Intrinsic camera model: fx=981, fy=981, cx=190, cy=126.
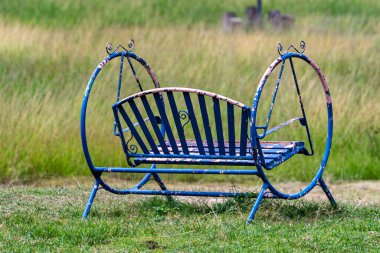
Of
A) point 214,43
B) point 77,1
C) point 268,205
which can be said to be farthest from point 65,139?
point 77,1

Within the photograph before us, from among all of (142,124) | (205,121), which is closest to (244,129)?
(205,121)

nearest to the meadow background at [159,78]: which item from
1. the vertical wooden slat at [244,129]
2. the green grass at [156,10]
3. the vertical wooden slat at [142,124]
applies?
the vertical wooden slat at [142,124]

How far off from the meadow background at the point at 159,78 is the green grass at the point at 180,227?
2.26 m

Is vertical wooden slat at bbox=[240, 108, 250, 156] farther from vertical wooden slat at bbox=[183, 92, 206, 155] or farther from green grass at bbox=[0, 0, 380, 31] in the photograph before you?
green grass at bbox=[0, 0, 380, 31]

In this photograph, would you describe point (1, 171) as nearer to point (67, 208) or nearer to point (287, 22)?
point (67, 208)

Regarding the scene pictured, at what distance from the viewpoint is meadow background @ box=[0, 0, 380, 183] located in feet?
30.4

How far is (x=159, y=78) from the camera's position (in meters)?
11.5

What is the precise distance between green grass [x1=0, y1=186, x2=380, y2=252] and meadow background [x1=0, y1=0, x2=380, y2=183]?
226 cm

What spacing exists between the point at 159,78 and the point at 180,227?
5.75m

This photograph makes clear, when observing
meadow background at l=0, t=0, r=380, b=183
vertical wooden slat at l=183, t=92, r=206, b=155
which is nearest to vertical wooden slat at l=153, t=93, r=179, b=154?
vertical wooden slat at l=183, t=92, r=206, b=155

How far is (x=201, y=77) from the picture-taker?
37.8ft

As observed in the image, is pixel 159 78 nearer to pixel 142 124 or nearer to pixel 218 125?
pixel 142 124

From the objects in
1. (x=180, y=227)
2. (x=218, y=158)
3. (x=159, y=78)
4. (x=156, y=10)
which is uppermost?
(x=218, y=158)

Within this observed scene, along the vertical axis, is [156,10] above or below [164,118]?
below
